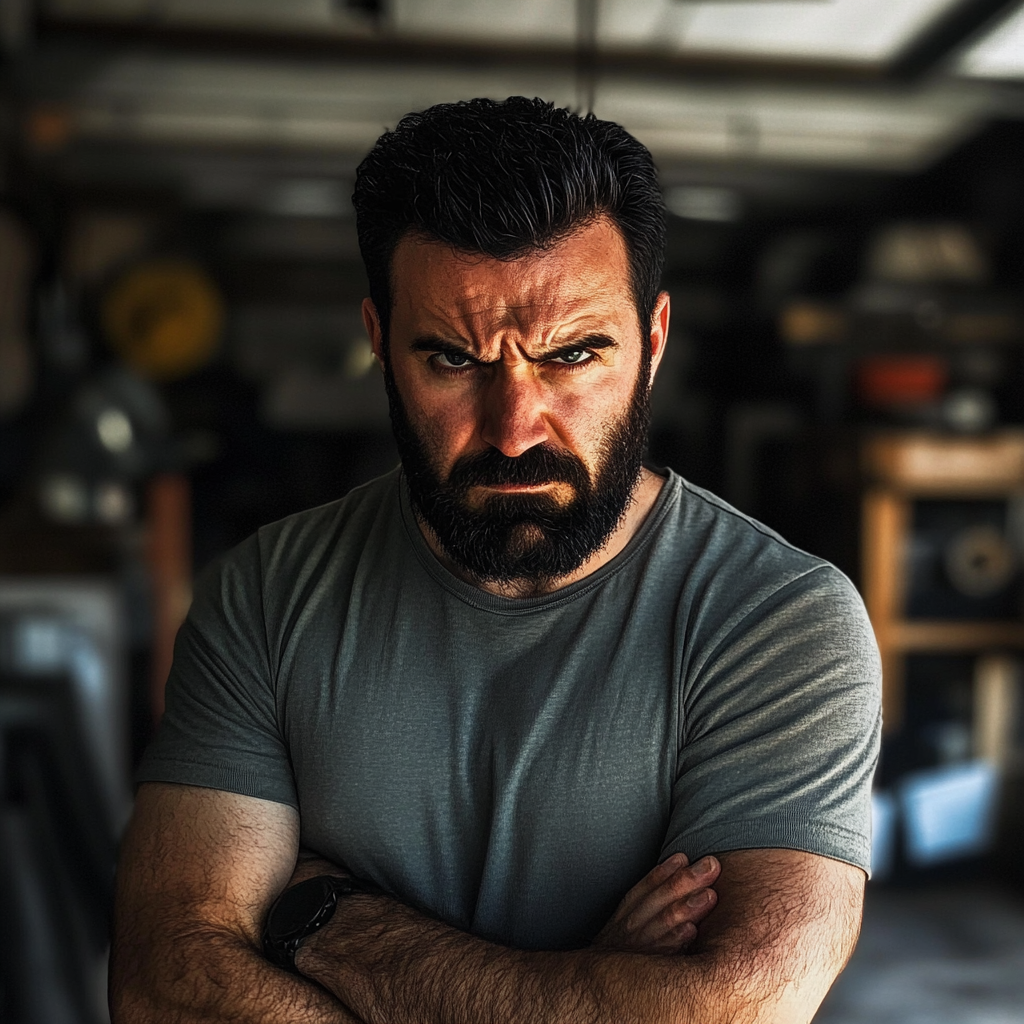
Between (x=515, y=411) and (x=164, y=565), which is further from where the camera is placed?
(x=164, y=565)

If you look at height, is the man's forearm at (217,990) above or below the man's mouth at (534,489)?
below

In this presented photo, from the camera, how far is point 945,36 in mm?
3518

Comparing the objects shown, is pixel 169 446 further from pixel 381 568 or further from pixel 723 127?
pixel 381 568

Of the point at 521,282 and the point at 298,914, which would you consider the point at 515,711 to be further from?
the point at 521,282

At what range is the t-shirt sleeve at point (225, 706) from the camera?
1184mm

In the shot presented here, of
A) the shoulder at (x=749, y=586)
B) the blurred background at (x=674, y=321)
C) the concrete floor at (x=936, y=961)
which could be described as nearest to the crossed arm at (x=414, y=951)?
the shoulder at (x=749, y=586)

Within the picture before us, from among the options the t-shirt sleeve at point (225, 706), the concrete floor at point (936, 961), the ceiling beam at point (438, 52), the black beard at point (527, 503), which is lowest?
the concrete floor at point (936, 961)

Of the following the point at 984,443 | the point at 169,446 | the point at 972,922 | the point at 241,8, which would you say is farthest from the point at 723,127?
the point at 972,922

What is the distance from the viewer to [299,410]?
497 cm

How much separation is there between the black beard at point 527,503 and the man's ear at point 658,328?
0.03 metres

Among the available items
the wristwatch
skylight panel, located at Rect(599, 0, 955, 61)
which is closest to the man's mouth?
the wristwatch

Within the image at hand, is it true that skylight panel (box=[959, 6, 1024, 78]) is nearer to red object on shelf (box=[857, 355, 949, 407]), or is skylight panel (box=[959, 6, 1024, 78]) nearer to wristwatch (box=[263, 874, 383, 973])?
red object on shelf (box=[857, 355, 949, 407])

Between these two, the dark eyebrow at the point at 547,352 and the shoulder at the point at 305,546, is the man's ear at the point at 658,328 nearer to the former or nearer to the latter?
the dark eyebrow at the point at 547,352

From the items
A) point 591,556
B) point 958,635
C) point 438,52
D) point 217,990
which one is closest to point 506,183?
point 591,556
